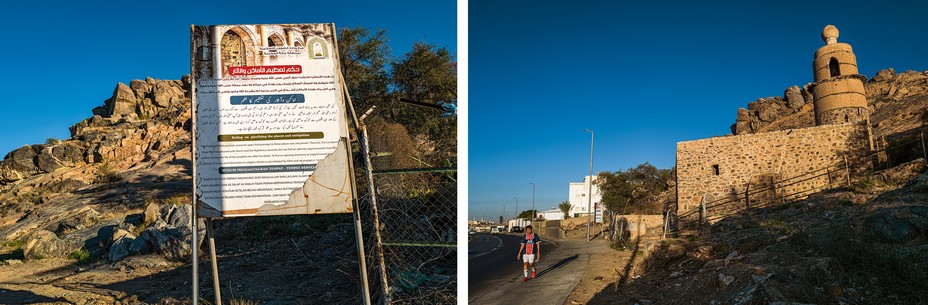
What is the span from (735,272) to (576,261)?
3109 mm

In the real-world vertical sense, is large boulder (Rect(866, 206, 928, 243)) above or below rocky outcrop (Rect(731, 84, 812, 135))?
below

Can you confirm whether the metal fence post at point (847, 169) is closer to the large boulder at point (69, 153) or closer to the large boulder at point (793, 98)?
the large boulder at point (793, 98)

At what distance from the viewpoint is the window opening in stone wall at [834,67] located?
48.5ft

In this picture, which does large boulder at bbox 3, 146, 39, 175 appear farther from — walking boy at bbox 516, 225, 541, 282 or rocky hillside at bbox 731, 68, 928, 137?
rocky hillside at bbox 731, 68, 928, 137

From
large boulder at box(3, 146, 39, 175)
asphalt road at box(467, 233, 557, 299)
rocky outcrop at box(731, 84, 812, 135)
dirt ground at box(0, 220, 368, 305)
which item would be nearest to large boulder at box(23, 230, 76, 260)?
dirt ground at box(0, 220, 368, 305)

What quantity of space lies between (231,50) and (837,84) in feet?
54.1

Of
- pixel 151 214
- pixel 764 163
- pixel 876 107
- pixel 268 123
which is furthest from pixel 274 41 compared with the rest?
pixel 876 107

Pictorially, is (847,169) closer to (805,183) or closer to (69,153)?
(805,183)

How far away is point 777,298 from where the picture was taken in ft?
12.5

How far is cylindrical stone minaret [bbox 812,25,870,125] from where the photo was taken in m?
14.3

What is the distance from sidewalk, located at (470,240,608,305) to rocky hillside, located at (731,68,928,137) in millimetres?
7367

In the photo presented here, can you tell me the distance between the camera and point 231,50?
11.8ft

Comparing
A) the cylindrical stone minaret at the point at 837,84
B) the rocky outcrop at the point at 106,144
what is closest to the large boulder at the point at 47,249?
the cylindrical stone minaret at the point at 837,84

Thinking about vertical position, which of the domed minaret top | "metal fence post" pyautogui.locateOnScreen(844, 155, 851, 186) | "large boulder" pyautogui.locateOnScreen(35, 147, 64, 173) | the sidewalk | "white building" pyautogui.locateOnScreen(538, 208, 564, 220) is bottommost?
"white building" pyautogui.locateOnScreen(538, 208, 564, 220)
